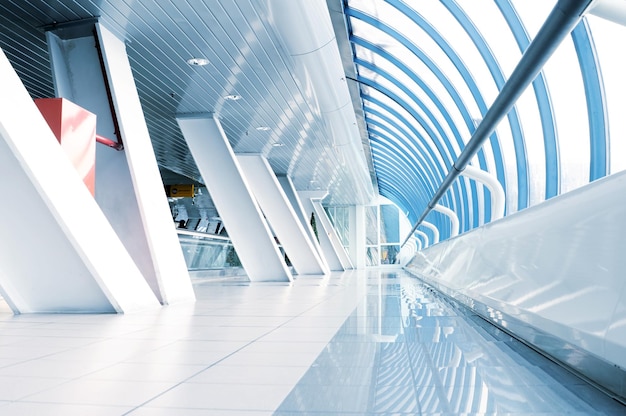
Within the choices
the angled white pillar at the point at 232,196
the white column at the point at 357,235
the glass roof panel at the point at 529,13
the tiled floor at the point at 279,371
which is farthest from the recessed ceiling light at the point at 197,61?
the white column at the point at 357,235

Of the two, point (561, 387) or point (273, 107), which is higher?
point (273, 107)

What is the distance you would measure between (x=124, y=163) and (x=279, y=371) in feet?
20.1

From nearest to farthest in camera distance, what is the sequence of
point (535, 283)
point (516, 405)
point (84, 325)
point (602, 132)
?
point (516, 405) → point (535, 283) → point (84, 325) → point (602, 132)

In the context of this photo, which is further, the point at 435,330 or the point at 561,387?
the point at 435,330

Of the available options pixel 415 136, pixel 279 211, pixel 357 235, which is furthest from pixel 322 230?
pixel 415 136

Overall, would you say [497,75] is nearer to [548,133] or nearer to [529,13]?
[548,133]

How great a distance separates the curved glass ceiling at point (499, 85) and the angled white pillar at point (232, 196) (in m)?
3.93

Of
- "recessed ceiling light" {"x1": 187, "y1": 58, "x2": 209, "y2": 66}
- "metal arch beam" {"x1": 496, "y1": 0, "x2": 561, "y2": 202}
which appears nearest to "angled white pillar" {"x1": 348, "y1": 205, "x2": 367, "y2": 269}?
"metal arch beam" {"x1": 496, "y1": 0, "x2": 561, "y2": 202}

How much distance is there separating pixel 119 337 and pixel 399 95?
13148 millimetres

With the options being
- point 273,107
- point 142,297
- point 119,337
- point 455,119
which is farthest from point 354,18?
point 119,337

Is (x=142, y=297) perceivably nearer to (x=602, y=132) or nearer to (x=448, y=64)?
(x=602, y=132)

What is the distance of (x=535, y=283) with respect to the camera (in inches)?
143

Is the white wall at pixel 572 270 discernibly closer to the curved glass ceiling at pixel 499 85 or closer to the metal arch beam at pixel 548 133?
the curved glass ceiling at pixel 499 85

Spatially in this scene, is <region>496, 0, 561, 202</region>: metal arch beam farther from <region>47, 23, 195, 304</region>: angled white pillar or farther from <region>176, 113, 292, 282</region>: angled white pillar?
<region>176, 113, 292, 282</region>: angled white pillar
